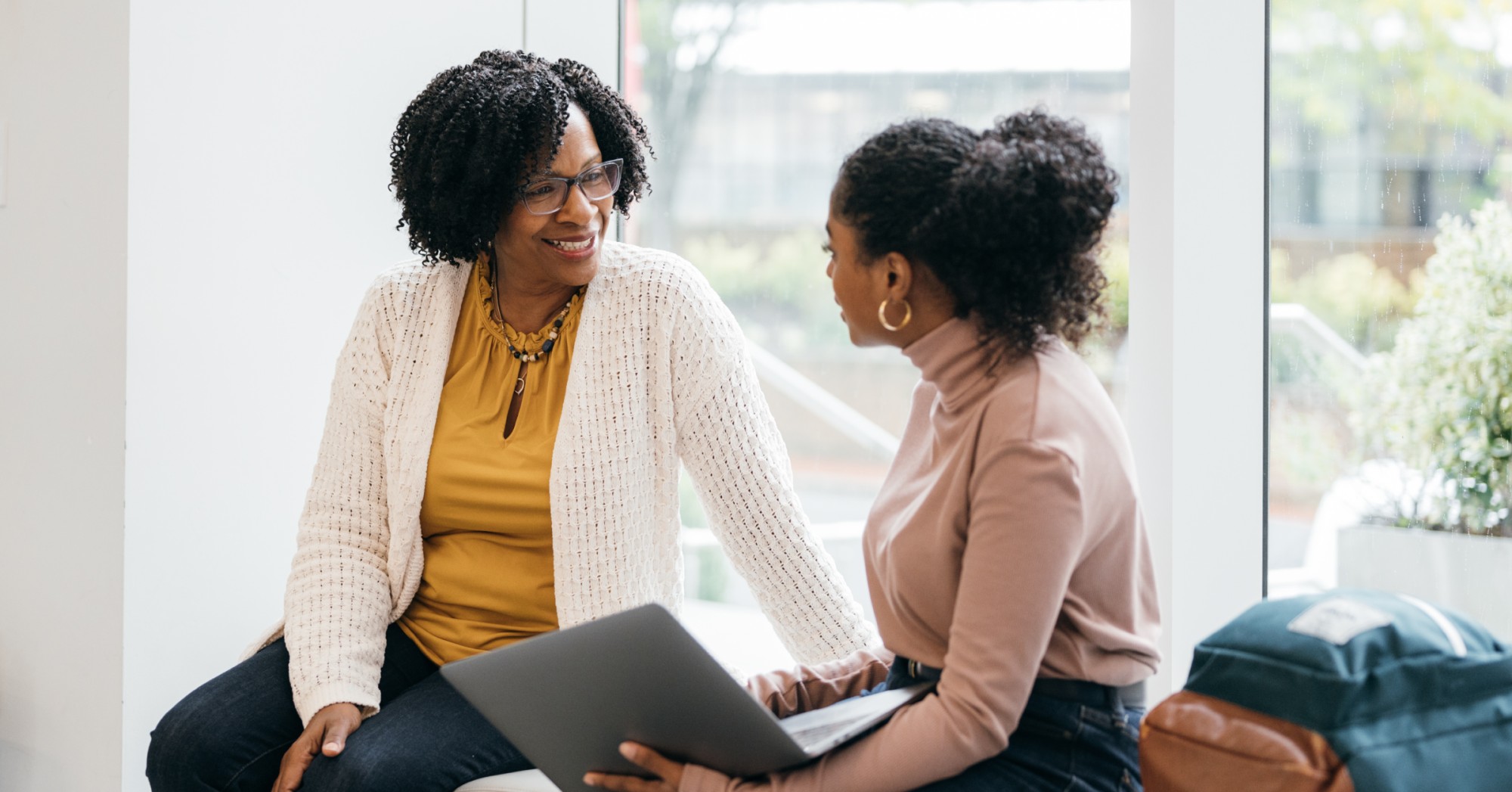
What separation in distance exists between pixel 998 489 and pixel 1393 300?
864 millimetres

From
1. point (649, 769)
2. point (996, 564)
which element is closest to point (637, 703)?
point (649, 769)

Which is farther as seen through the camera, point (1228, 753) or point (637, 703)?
point (637, 703)

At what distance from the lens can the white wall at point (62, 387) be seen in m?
1.74

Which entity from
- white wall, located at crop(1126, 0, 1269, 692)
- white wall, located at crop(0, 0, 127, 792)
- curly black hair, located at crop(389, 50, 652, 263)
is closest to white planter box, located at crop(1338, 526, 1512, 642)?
white wall, located at crop(1126, 0, 1269, 692)

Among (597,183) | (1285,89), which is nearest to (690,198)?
(597,183)

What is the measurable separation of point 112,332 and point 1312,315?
1.61 metres

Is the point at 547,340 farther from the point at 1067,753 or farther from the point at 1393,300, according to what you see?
the point at 1393,300

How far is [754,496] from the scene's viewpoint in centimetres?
154

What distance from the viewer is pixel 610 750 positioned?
3.62 ft

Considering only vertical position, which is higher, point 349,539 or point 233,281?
point 233,281

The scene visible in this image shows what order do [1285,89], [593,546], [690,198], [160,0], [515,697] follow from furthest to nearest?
1. [690,198]
2. [160,0]
3. [1285,89]
4. [593,546]
5. [515,697]

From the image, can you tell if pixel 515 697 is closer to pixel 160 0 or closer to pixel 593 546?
pixel 593 546

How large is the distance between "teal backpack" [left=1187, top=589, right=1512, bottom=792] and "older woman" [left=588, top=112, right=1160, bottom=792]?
0.14 m

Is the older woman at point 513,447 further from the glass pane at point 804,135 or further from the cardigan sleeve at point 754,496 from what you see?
the glass pane at point 804,135
